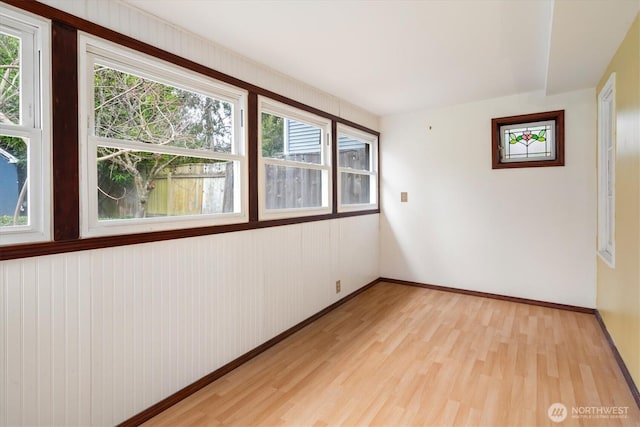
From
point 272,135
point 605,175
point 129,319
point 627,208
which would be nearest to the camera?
point 129,319

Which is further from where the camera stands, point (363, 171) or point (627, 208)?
point (363, 171)

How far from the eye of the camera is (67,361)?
5.53ft

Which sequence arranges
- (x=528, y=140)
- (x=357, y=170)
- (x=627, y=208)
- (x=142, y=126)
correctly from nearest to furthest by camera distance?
(x=142, y=126)
(x=627, y=208)
(x=528, y=140)
(x=357, y=170)

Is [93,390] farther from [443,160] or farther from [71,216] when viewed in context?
[443,160]

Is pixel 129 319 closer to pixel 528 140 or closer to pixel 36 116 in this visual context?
pixel 36 116

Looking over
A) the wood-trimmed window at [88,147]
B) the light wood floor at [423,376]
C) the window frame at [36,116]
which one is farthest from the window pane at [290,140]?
the light wood floor at [423,376]

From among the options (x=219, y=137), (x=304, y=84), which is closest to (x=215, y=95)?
(x=219, y=137)

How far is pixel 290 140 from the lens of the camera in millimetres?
3289

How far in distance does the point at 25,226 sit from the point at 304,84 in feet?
8.47

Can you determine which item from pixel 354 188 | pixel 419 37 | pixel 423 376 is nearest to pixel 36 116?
pixel 419 37

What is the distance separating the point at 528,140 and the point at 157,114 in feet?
12.9

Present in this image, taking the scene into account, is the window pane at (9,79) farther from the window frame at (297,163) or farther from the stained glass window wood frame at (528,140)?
the stained glass window wood frame at (528,140)

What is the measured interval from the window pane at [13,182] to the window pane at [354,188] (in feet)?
10.0

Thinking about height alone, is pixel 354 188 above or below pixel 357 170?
below
